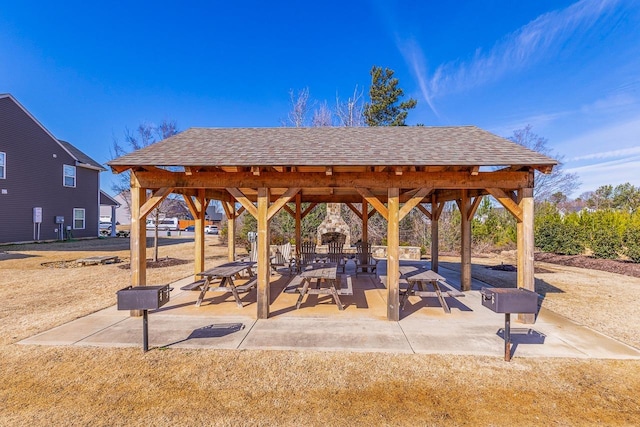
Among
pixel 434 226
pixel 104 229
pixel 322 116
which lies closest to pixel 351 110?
pixel 322 116

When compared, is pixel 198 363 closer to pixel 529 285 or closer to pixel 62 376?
pixel 62 376

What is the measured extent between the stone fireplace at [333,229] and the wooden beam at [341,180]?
9.38 m

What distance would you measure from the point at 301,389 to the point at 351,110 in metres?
19.5

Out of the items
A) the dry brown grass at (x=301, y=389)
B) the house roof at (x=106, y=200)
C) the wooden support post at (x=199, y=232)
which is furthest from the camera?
the house roof at (x=106, y=200)

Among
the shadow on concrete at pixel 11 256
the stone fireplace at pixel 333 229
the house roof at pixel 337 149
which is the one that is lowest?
the shadow on concrete at pixel 11 256

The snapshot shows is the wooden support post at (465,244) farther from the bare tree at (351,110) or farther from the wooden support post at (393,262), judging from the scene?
the bare tree at (351,110)

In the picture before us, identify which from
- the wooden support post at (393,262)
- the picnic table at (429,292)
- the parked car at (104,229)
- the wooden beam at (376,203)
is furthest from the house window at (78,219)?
the wooden support post at (393,262)

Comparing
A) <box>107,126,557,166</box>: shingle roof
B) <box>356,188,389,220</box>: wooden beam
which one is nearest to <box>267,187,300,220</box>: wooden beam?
<box>107,126,557,166</box>: shingle roof

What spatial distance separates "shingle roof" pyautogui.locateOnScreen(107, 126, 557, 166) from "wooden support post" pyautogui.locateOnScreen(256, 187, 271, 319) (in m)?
0.77

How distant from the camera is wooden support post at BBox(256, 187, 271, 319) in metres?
5.33

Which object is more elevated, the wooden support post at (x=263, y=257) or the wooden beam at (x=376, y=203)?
the wooden beam at (x=376, y=203)

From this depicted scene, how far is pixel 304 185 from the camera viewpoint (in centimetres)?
557

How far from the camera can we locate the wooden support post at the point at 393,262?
17.3ft

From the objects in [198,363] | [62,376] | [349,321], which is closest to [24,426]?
[62,376]
